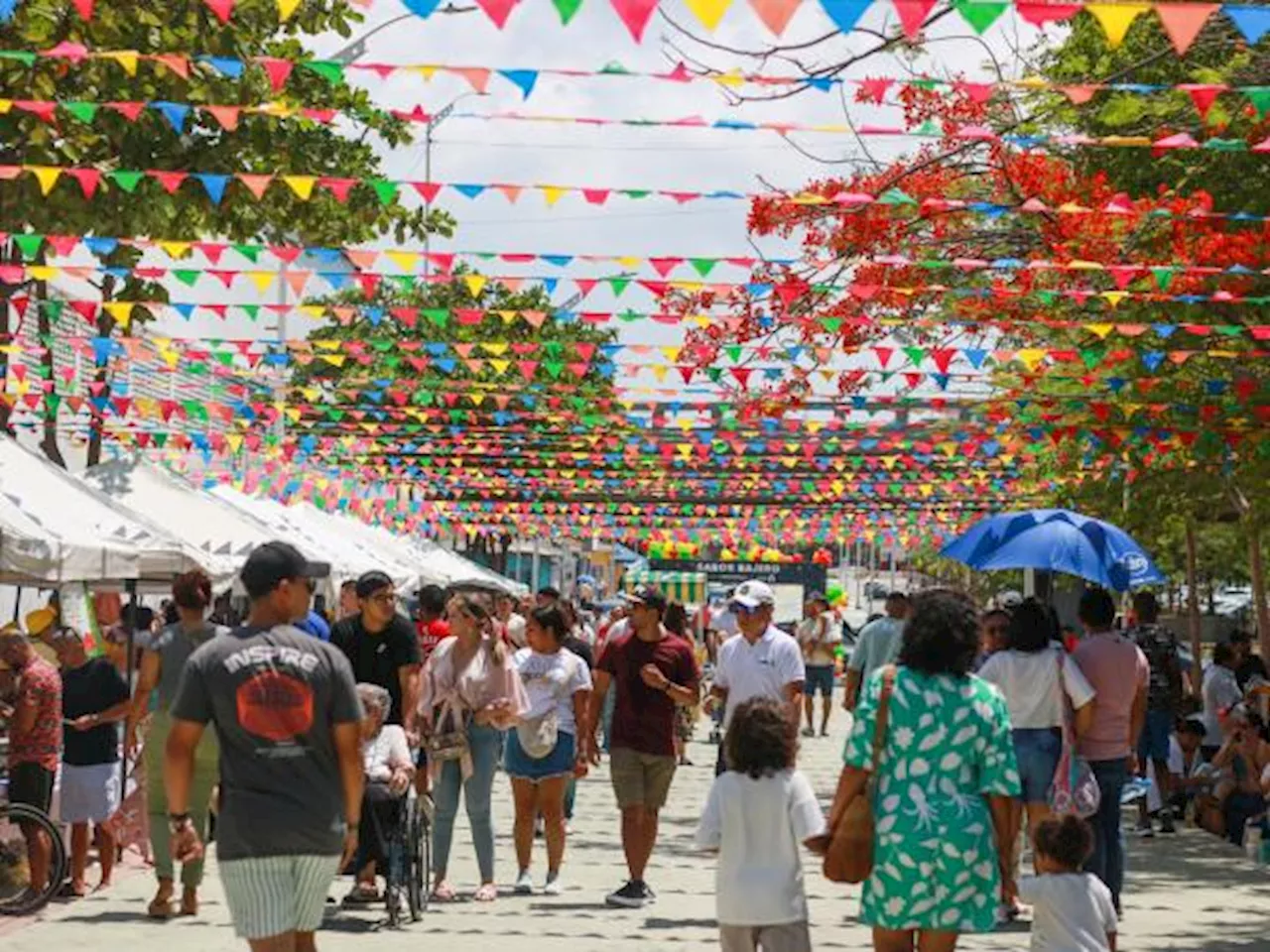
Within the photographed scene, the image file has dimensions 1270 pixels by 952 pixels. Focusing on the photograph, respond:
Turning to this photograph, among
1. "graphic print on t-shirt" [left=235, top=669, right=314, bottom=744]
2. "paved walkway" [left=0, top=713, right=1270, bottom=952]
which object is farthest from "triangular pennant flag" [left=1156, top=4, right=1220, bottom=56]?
"paved walkway" [left=0, top=713, right=1270, bottom=952]

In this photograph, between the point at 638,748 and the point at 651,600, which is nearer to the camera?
the point at 638,748

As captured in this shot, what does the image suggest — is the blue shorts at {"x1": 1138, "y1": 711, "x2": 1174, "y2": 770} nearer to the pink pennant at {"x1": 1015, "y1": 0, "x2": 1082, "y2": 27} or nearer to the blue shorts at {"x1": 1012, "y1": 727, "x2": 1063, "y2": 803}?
the blue shorts at {"x1": 1012, "y1": 727, "x2": 1063, "y2": 803}

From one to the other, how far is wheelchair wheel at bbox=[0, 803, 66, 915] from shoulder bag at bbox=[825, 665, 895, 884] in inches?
241

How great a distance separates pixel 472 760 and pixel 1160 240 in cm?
767

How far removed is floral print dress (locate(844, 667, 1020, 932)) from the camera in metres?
8.47

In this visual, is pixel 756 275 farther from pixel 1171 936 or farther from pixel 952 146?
pixel 1171 936

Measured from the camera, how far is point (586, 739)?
1529 cm

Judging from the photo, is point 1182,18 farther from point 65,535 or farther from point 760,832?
point 65,535

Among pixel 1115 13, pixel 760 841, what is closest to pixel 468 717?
pixel 760 841

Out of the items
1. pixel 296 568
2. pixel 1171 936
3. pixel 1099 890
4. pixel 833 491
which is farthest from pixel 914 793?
pixel 833 491

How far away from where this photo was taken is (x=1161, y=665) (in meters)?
21.5

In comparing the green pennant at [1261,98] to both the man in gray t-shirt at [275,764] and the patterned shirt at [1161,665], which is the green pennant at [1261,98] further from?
the patterned shirt at [1161,665]

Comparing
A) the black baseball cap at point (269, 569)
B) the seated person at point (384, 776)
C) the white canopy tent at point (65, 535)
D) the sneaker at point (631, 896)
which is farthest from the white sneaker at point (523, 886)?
the black baseball cap at point (269, 569)

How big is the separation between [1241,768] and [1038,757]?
7354 millimetres
